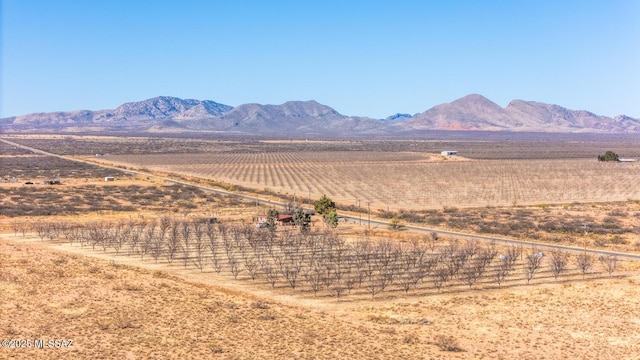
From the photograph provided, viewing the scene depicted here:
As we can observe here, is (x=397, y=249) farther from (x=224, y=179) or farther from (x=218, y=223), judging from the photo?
(x=224, y=179)

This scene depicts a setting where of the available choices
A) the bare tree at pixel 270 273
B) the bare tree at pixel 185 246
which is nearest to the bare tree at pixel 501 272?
the bare tree at pixel 270 273

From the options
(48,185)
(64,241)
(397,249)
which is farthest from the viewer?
(48,185)

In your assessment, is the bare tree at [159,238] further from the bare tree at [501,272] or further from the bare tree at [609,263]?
the bare tree at [609,263]

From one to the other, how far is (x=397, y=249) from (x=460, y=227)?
23.0 meters

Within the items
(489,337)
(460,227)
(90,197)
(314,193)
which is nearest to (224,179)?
A: (314,193)

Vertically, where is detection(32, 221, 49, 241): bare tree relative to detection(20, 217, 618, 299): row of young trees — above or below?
above

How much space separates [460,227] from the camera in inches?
3182

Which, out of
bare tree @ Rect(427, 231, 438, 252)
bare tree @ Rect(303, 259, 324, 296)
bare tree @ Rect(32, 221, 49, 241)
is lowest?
bare tree @ Rect(427, 231, 438, 252)

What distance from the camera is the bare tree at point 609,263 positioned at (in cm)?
5380

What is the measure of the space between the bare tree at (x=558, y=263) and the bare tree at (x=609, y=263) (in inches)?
128

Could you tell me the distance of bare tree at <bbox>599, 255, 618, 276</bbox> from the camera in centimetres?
5380

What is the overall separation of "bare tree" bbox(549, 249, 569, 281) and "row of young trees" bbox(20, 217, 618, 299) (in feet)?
0.30

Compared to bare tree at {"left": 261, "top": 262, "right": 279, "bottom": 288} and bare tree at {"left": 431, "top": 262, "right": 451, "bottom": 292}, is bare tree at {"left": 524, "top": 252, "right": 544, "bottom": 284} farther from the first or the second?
bare tree at {"left": 261, "top": 262, "right": 279, "bottom": 288}

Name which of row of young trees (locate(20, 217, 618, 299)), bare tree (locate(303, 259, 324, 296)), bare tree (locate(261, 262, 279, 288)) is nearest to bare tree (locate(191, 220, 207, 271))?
row of young trees (locate(20, 217, 618, 299))
